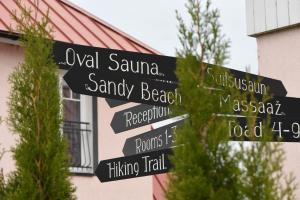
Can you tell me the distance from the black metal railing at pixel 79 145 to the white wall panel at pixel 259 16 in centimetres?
280

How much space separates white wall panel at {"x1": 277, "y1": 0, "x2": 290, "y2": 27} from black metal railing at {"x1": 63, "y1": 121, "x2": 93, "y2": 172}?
3.12 meters

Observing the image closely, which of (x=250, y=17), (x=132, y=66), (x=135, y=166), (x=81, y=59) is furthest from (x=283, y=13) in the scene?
(x=81, y=59)

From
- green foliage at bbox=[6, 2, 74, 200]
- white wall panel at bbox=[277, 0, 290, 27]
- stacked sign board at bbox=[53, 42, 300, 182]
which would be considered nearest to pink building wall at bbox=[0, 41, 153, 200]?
white wall panel at bbox=[277, 0, 290, 27]

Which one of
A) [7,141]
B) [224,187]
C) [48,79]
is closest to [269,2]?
[7,141]

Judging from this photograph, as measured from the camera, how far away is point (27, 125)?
7176 millimetres

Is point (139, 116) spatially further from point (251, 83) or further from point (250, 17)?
point (250, 17)

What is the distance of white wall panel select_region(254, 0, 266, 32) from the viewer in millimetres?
14195

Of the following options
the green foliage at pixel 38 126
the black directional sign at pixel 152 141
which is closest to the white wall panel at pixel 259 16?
the black directional sign at pixel 152 141

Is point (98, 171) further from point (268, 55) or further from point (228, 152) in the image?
point (268, 55)

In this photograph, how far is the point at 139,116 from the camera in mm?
9336

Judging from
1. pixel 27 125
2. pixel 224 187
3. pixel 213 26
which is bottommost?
pixel 224 187

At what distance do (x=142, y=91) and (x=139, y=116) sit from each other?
1.03m

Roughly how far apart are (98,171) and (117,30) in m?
7.26

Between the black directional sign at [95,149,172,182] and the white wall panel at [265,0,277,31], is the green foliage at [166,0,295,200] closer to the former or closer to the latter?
the black directional sign at [95,149,172,182]
